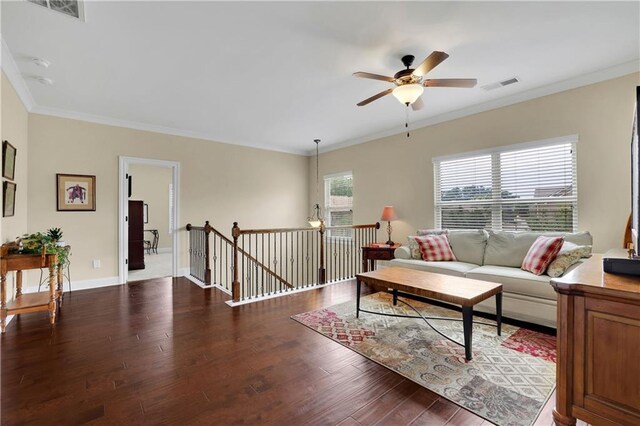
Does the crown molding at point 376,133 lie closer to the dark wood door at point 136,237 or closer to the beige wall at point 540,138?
the beige wall at point 540,138

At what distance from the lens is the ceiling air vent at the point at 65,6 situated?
81.7 inches

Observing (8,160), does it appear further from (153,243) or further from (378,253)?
(153,243)

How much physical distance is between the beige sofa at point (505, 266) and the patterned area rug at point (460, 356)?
21cm

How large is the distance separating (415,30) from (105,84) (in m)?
3.46

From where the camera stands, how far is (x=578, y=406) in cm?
147

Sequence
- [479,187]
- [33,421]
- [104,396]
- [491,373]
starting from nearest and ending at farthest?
[33,421], [104,396], [491,373], [479,187]

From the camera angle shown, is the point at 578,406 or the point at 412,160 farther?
the point at 412,160

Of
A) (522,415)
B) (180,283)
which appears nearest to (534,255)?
(522,415)

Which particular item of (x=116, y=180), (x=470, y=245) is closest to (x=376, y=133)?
(x=470, y=245)

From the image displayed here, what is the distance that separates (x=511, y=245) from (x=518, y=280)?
71cm

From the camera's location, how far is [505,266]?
3.53 meters

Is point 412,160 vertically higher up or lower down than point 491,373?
higher up

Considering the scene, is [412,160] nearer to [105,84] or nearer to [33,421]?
[105,84]

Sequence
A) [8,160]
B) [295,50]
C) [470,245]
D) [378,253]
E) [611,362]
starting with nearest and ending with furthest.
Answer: [611,362] < [295,50] < [8,160] < [470,245] < [378,253]
